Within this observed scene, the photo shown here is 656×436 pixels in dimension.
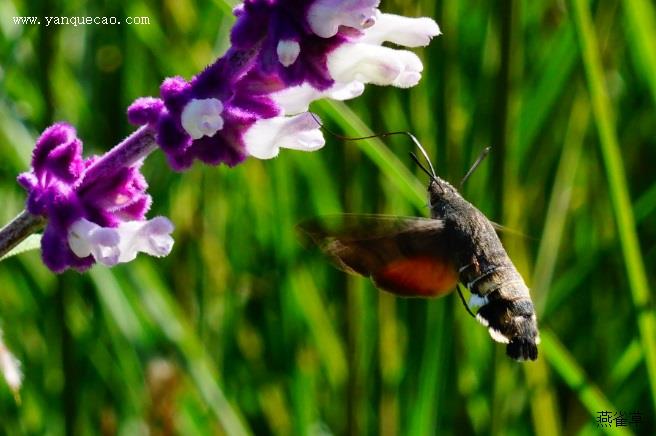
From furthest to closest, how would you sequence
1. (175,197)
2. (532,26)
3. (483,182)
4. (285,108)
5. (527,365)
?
(532,26) < (175,197) < (483,182) < (527,365) < (285,108)

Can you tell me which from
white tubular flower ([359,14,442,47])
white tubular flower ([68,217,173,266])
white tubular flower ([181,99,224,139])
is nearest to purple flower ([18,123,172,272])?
white tubular flower ([68,217,173,266])

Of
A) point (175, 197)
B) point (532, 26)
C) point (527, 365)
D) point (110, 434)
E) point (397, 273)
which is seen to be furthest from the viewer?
point (532, 26)

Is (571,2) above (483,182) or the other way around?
above

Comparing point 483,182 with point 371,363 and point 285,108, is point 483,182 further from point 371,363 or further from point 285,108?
point 285,108

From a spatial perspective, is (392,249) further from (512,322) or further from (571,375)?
(571,375)

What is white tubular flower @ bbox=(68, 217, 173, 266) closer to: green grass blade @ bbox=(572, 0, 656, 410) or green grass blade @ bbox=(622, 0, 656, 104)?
green grass blade @ bbox=(572, 0, 656, 410)

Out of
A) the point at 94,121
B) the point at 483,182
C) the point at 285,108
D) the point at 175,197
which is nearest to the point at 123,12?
the point at 94,121

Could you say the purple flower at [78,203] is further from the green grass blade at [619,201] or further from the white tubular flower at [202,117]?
the green grass blade at [619,201]
